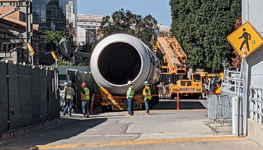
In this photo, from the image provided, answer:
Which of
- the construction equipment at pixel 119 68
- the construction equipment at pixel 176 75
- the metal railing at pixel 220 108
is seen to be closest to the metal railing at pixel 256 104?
the metal railing at pixel 220 108

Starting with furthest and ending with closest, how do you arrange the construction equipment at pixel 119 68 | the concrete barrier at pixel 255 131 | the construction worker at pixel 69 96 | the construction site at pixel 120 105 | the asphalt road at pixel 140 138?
the construction equipment at pixel 119 68, the construction worker at pixel 69 96, the construction site at pixel 120 105, the asphalt road at pixel 140 138, the concrete barrier at pixel 255 131

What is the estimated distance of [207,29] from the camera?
52594 mm

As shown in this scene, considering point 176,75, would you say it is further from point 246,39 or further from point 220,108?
point 246,39

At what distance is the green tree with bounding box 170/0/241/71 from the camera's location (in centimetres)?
5222

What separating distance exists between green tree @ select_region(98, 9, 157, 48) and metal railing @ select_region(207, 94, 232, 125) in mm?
38828

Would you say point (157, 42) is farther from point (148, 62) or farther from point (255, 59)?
point (255, 59)

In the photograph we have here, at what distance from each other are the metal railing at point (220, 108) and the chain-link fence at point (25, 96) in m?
5.81

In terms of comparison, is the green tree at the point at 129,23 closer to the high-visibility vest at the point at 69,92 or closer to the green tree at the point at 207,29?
the green tree at the point at 207,29

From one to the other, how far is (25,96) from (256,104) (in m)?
7.51

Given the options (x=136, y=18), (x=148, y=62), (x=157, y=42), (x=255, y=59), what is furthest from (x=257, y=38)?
(x=136, y=18)

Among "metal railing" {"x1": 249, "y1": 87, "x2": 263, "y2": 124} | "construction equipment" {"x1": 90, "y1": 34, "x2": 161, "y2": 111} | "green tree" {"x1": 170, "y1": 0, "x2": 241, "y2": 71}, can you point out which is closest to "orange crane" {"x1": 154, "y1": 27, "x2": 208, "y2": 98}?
"green tree" {"x1": 170, "y1": 0, "x2": 241, "y2": 71}

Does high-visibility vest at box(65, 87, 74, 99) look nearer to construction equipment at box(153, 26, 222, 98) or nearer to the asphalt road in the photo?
the asphalt road

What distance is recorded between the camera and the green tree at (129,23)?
2231 inches

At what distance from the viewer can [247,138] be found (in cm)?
1207
